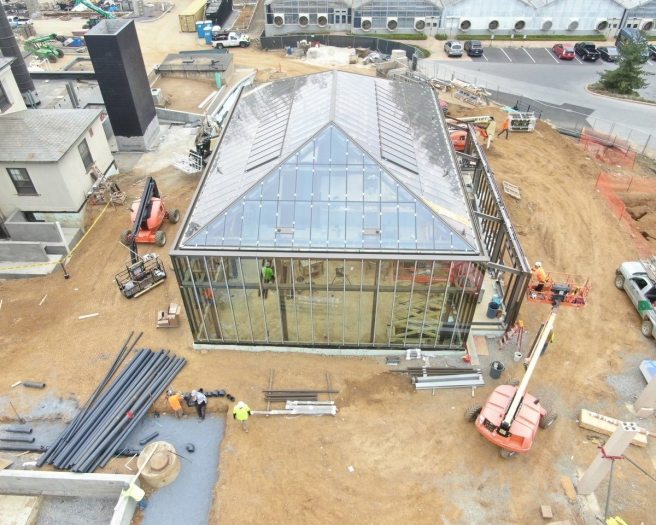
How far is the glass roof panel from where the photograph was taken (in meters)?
18.7

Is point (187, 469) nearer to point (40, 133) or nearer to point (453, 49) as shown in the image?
point (40, 133)

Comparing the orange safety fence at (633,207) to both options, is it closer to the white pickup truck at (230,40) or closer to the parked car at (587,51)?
the parked car at (587,51)

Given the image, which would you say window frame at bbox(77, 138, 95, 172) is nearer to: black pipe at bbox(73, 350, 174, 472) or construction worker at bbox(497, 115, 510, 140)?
black pipe at bbox(73, 350, 174, 472)

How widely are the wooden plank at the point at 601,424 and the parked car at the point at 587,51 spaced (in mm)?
48769

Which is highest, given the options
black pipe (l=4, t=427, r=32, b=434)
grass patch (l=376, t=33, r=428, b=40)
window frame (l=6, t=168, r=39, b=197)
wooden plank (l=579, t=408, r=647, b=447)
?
window frame (l=6, t=168, r=39, b=197)

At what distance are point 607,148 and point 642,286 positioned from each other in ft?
59.6

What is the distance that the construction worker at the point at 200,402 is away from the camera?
63.1 feet

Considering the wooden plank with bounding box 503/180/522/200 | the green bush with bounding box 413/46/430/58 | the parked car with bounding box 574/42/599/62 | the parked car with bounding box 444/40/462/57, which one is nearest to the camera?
the wooden plank with bounding box 503/180/522/200

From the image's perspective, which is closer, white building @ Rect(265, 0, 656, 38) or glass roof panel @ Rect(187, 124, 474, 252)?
glass roof panel @ Rect(187, 124, 474, 252)

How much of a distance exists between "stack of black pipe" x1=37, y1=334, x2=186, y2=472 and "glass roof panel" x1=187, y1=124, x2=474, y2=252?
6386mm

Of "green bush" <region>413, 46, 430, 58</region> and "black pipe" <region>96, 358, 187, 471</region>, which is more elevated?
"green bush" <region>413, 46, 430, 58</region>

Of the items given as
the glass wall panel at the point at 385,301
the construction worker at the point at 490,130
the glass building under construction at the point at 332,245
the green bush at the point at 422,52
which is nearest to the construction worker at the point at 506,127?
the construction worker at the point at 490,130

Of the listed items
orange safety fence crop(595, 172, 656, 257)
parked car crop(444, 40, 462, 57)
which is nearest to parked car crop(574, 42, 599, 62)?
parked car crop(444, 40, 462, 57)

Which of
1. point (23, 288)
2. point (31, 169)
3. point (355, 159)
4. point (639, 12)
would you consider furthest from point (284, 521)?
point (639, 12)
